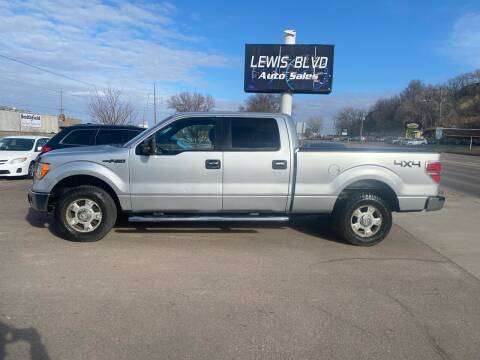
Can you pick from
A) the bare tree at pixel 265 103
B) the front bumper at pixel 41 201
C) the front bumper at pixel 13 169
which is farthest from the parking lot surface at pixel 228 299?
the bare tree at pixel 265 103

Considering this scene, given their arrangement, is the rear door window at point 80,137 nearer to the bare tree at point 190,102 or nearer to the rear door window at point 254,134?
the rear door window at point 254,134

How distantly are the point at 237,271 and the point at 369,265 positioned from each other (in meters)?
1.80

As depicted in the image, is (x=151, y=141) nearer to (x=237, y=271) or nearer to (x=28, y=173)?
(x=237, y=271)

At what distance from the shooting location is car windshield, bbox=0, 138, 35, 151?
42.9ft

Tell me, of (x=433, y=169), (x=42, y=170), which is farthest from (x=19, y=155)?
(x=433, y=169)

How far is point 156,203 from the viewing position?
562 centimetres

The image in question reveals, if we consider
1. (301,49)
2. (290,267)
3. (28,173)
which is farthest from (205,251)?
(301,49)

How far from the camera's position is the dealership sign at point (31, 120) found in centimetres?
6719

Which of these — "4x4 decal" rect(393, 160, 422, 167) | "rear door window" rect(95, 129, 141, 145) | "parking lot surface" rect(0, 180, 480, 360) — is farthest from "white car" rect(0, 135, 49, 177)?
"4x4 decal" rect(393, 160, 422, 167)

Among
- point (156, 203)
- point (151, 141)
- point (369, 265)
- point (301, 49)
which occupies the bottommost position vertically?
point (369, 265)

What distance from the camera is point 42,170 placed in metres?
5.56

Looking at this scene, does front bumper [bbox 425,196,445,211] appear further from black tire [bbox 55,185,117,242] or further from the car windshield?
the car windshield

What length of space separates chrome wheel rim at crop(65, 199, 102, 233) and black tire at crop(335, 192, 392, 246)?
3.70m

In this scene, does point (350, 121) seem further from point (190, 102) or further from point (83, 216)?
point (83, 216)
